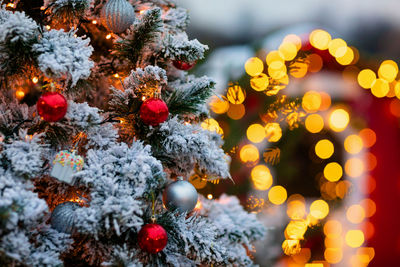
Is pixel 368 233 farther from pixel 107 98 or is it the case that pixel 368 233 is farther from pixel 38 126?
pixel 38 126

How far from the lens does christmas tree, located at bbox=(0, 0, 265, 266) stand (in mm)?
529

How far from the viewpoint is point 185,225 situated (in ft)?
2.05

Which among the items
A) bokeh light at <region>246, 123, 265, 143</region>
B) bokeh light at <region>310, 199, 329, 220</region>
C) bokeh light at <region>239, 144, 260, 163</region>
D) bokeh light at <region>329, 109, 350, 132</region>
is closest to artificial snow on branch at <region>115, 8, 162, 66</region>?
bokeh light at <region>239, 144, 260, 163</region>

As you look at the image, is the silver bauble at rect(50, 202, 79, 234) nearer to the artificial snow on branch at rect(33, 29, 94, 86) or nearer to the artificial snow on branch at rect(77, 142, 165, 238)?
the artificial snow on branch at rect(77, 142, 165, 238)

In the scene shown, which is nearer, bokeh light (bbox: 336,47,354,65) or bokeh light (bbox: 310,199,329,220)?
bokeh light (bbox: 310,199,329,220)

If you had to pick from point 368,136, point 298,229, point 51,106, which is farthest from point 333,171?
point 51,106

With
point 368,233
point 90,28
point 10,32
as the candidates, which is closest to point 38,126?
point 10,32

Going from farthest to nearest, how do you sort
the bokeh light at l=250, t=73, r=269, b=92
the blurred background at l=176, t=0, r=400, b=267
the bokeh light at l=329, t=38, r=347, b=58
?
the bokeh light at l=329, t=38, r=347, b=58 → the blurred background at l=176, t=0, r=400, b=267 → the bokeh light at l=250, t=73, r=269, b=92

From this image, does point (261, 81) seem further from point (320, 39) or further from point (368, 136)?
point (368, 136)

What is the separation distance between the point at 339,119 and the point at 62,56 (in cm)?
172

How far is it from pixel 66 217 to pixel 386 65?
5.86 ft

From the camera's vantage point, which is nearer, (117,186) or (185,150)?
(117,186)

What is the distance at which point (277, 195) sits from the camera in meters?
1.86

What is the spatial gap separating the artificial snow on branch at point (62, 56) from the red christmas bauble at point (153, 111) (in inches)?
4.3
